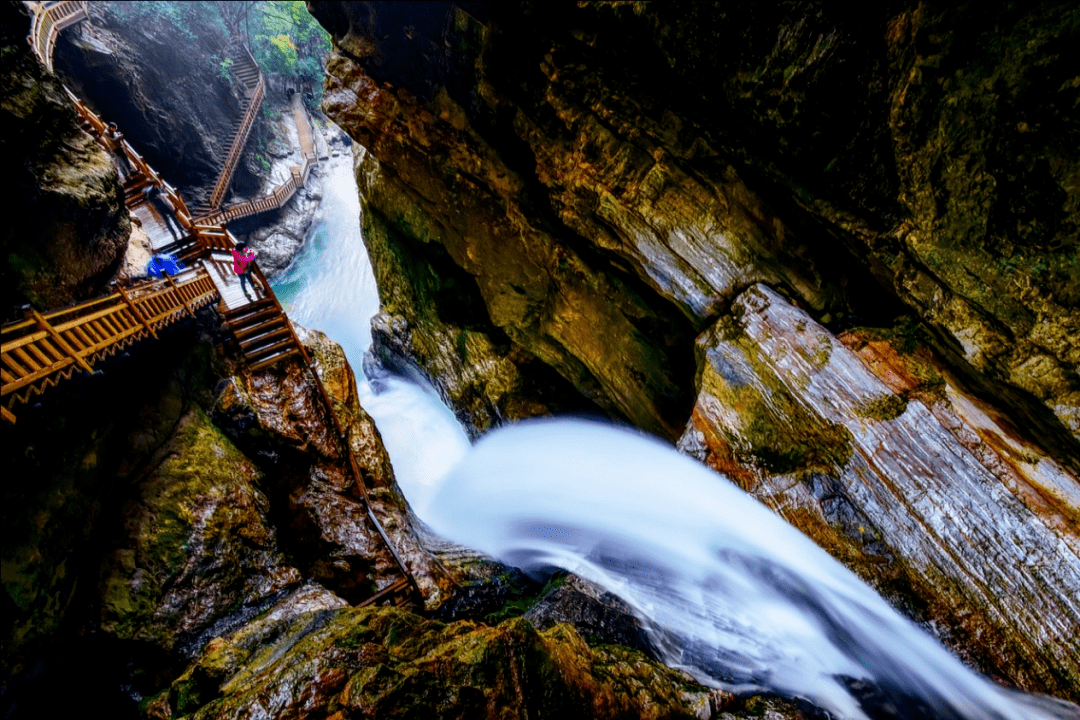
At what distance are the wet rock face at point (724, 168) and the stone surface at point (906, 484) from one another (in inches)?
26.2

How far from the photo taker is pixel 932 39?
4078 mm

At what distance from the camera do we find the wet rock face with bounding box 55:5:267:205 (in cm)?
1831

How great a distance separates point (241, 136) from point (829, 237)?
106ft

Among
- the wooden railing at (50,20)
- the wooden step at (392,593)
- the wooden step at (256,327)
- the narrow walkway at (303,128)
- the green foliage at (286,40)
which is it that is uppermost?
the green foliage at (286,40)

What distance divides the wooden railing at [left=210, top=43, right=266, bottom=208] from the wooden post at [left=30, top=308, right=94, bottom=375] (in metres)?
23.2

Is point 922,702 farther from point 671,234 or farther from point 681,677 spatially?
point 671,234

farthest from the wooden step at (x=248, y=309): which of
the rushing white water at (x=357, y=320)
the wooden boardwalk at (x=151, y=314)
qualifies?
the rushing white water at (x=357, y=320)

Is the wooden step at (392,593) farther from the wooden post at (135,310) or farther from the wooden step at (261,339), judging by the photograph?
the wooden step at (261,339)

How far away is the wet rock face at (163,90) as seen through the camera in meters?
18.3

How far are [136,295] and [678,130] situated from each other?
1009cm

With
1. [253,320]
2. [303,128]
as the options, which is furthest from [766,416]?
[303,128]

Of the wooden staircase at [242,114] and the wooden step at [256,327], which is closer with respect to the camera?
the wooden step at [256,327]

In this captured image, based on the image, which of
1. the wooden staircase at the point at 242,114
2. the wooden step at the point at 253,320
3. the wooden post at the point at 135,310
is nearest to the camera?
the wooden post at the point at 135,310

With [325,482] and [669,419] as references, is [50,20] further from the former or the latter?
[669,419]
